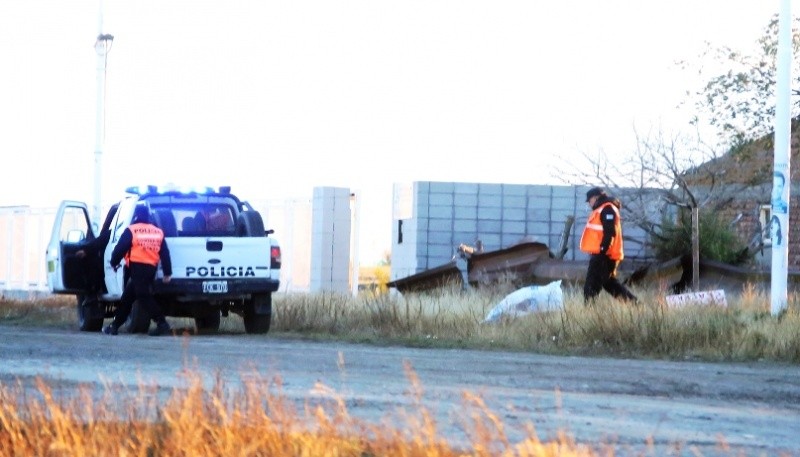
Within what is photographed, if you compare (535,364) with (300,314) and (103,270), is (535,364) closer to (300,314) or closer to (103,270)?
(300,314)

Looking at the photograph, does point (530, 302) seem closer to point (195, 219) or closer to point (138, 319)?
point (195, 219)

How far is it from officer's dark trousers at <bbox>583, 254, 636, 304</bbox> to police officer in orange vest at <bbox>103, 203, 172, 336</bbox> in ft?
16.9

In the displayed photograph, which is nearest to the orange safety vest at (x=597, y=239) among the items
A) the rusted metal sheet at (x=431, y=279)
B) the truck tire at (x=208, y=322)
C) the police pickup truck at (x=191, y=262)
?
the police pickup truck at (x=191, y=262)

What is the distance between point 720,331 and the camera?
48.5ft

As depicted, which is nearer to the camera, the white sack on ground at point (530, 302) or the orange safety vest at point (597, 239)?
the white sack on ground at point (530, 302)

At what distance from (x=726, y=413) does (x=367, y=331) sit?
8.58 meters

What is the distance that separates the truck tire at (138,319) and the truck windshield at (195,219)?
1.02 m

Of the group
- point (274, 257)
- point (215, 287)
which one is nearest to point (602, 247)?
point (274, 257)

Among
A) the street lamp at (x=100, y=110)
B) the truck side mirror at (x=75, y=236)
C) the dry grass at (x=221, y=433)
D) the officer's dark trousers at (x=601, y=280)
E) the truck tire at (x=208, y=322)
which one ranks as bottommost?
the truck tire at (x=208, y=322)

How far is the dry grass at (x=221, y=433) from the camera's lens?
6.67 meters

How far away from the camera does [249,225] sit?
60.8 feet

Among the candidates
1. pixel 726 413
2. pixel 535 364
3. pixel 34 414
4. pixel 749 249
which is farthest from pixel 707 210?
pixel 34 414

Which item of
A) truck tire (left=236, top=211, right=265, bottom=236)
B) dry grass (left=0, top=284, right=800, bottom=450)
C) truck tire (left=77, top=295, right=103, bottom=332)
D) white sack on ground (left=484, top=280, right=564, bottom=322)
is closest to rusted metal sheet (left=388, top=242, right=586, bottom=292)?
dry grass (left=0, top=284, right=800, bottom=450)

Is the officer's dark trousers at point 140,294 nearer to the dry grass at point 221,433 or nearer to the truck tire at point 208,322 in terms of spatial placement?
the truck tire at point 208,322
